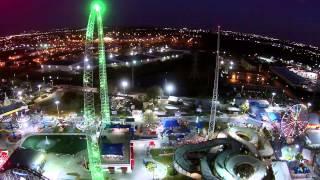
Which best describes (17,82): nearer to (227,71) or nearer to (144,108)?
(144,108)

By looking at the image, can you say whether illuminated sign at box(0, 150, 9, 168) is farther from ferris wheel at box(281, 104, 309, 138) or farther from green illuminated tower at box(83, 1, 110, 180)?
ferris wheel at box(281, 104, 309, 138)

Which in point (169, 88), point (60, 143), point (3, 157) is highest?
point (169, 88)

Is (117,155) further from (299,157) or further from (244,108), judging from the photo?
(244,108)

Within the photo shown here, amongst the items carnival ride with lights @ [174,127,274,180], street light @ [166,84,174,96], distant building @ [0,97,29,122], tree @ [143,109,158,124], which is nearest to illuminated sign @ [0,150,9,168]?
distant building @ [0,97,29,122]

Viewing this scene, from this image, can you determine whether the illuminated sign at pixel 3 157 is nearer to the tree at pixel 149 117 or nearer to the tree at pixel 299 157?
the tree at pixel 149 117

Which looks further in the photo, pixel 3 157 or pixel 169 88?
pixel 169 88

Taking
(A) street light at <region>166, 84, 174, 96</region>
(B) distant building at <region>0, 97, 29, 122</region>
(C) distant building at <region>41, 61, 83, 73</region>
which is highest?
(C) distant building at <region>41, 61, 83, 73</region>

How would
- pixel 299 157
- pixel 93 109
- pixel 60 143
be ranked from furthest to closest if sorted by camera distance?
pixel 93 109 → pixel 60 143 → pixel 299 157

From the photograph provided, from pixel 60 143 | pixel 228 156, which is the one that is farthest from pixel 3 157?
pixel 228 156

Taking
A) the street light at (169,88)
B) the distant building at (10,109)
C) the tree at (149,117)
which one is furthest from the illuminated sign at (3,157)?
the street light at (169,88)
